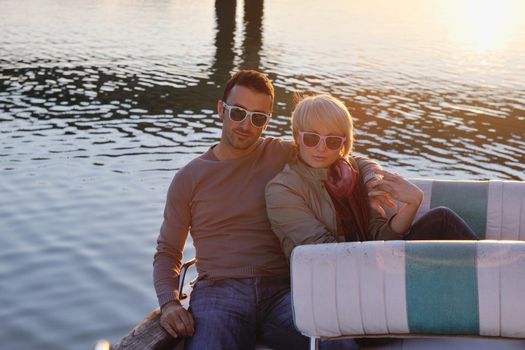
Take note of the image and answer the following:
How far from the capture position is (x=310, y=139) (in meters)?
4.39

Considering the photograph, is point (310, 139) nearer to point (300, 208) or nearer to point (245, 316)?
point (300, 208)

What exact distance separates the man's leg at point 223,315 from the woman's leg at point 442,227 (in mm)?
917

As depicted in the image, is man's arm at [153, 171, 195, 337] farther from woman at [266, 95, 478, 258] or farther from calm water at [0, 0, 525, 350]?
calm water at [0, 0, 525, 350]

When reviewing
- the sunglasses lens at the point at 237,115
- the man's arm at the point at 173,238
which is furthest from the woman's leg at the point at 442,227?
the man's arm at the point at 173,238

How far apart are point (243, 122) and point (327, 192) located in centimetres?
57

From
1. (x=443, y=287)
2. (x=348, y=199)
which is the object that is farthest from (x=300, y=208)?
(x=443, y=287)

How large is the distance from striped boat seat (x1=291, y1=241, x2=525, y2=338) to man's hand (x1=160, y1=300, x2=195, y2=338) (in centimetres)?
68

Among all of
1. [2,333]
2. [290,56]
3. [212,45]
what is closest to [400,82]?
[290,56]

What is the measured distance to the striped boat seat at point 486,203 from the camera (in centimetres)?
502

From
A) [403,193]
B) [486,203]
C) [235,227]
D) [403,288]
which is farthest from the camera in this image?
[486,203]

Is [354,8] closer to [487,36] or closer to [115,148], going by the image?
[487,36]

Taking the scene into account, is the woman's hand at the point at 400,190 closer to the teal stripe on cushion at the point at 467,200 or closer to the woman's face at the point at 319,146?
the woman's face at the point at 319,146

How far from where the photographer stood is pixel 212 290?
14.2ft

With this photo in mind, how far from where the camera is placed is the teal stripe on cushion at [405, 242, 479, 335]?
3533mm
